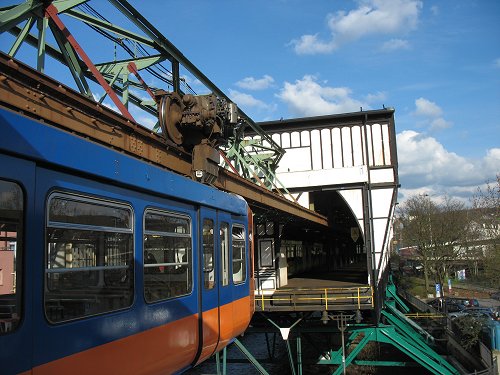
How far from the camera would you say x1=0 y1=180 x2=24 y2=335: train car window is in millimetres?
2859

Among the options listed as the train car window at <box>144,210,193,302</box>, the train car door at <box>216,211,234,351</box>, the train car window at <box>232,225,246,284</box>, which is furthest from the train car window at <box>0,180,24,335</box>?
the train car window at <box>232,225,246,284</box>

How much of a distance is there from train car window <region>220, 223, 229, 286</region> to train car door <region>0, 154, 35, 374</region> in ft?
12.4

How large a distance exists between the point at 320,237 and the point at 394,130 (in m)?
15.6

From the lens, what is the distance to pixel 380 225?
25.3 m

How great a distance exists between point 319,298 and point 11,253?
17.5 metres

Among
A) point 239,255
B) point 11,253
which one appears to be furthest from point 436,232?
point 11,253

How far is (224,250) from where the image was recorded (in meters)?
6.77

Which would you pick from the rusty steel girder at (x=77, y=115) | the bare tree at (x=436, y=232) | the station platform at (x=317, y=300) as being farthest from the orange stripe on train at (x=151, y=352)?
the bare tree at (x=436, y=232)

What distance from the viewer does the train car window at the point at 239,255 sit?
7.26m

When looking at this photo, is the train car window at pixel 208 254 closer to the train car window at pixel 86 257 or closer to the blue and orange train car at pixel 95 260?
the blue and orange train car at pixel 95 260

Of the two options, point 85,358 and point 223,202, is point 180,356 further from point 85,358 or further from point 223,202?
point 223,202

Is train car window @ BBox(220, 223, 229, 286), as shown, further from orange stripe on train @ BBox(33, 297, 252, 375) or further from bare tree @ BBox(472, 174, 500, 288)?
bare tree @ BBox(472, 174, 500, 288)

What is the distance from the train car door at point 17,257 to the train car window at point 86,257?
0.19 m

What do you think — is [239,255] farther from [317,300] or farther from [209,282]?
[317,300]
